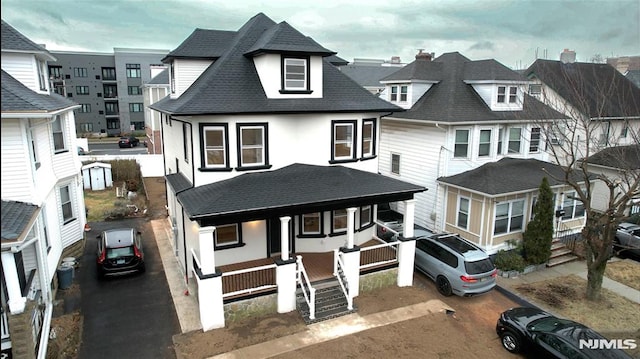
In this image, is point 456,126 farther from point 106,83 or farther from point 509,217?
point 106,83

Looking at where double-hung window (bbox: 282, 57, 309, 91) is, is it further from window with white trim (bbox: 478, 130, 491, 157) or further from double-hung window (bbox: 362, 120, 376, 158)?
window with white trim (bbox: 478, 130, 491, 157)

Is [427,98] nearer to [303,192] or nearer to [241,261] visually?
[303,192]

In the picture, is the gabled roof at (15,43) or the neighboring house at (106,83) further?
the neighboring house at (106,83)

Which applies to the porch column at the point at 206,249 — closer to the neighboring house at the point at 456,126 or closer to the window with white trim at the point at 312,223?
the window with white trim at the point at 312,223

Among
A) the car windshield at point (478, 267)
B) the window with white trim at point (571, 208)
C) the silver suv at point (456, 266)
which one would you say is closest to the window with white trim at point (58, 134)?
the silver suv at point (456, 266)

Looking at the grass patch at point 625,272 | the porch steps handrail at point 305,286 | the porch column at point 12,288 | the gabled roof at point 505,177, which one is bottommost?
the grass patch at point 625,272

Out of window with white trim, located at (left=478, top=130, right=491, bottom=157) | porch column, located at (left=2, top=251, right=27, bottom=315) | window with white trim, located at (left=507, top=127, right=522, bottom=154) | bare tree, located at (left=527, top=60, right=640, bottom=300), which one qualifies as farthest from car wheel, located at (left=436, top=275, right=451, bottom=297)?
porch column, located at (left=2, top=251, right=27, bottom=315)
